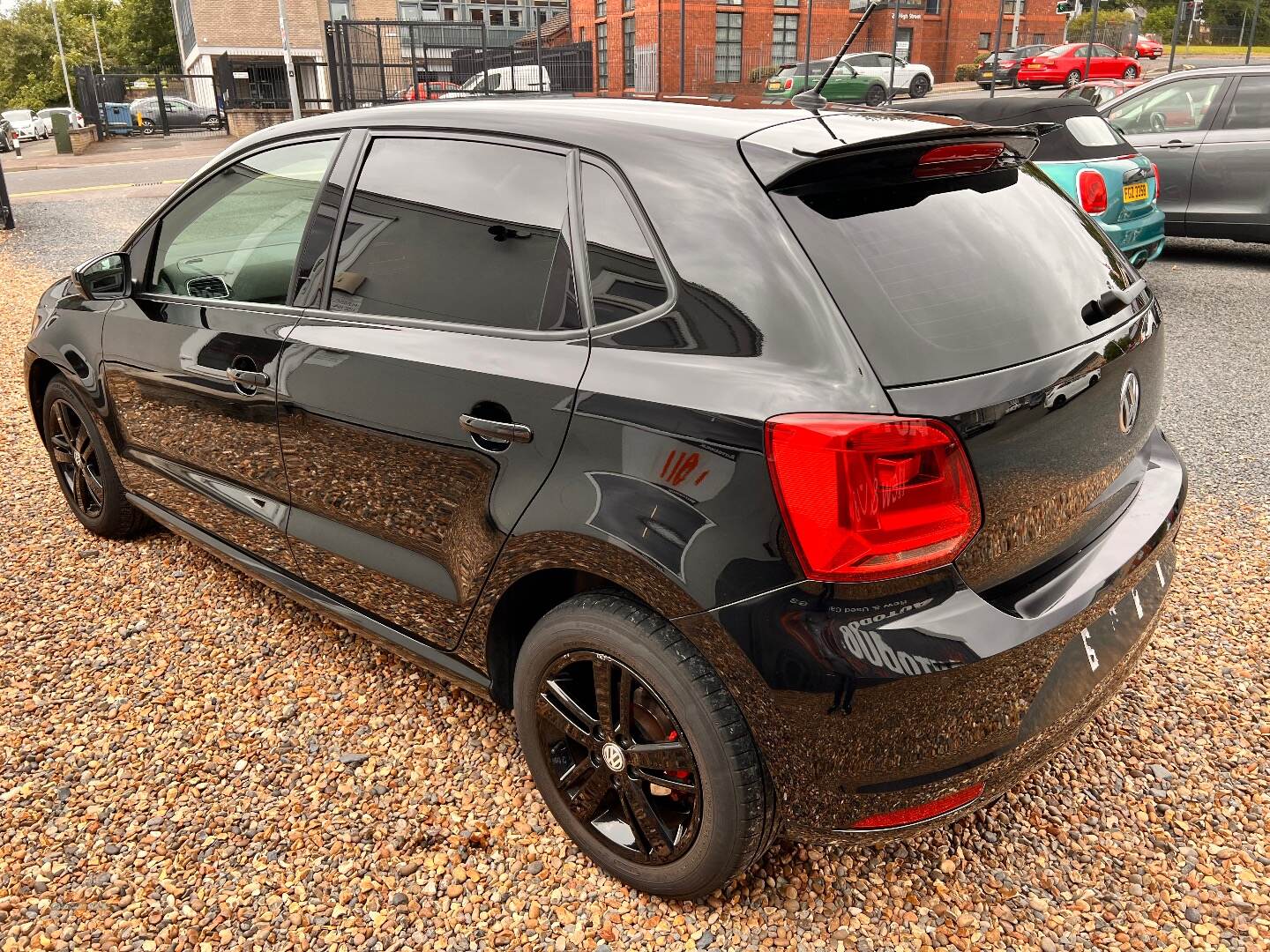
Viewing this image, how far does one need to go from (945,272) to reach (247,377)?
2.01 metres

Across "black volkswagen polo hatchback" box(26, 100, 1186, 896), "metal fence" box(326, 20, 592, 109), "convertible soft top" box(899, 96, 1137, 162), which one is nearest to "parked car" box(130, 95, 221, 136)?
"metal fence" box(326, 20, 592, 109)

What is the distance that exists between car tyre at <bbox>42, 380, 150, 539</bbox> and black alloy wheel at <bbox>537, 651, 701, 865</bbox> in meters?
2.57

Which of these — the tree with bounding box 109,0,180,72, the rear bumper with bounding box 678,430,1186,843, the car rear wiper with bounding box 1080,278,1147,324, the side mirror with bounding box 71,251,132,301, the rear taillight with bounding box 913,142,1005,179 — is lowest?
the rear bumper with bounding box 678,430,1186,843

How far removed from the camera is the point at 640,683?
210 centimetres

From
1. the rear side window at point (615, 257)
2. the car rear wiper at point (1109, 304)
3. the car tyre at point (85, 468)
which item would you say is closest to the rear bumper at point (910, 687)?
the car rear wiper at point (1109, 304)

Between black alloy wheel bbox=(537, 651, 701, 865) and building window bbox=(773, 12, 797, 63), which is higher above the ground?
building window bbox=(773, 12, 797, 63)

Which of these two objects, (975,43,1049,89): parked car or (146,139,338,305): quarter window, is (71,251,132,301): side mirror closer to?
(146,139,338,305): quarter window

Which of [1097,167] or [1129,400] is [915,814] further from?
[1097,167]

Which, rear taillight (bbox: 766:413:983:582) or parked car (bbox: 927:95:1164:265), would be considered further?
parked car (bbox: 927:95:1164:265)

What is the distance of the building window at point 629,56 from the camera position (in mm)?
32250

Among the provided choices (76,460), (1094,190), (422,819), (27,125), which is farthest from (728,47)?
(27,125)

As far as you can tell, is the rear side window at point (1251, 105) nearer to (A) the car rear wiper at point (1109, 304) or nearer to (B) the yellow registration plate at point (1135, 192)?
(B) the yellow registration plate at point (1135, 192)

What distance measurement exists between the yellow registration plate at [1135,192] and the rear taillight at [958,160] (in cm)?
609

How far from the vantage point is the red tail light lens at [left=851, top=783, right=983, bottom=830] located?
6.35 feet
